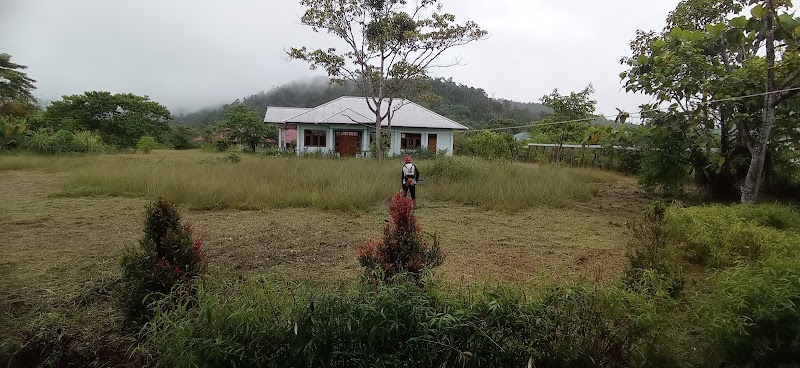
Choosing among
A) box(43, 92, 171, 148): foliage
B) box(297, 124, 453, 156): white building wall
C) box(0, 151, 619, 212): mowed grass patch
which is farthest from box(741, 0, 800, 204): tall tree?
box(43, 92, 171, 148): foliage

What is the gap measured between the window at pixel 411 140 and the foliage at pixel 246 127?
11592 millimetres

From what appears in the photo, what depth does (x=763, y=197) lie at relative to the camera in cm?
907

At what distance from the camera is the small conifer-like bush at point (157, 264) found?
8.91 ft

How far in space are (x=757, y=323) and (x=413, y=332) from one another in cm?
171

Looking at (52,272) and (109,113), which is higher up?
(109,113)

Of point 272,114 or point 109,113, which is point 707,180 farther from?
point 109,113

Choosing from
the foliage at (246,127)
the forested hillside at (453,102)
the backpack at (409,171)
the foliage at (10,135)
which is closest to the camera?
the backpack at (409,171)

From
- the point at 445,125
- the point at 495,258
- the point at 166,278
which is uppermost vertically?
the point at 445,125

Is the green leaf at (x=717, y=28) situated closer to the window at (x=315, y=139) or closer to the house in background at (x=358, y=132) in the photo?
the house in background at (x=358, y=132)

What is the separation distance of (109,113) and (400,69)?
72.0ft

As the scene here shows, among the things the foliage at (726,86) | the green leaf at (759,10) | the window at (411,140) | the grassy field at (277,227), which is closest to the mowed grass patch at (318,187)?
the grassy field at (277,227)

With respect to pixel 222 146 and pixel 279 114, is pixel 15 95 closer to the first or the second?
pixel 222 146

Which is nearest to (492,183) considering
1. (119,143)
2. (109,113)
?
(119,143)

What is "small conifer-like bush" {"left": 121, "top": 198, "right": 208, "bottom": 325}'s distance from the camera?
8.91 ft
